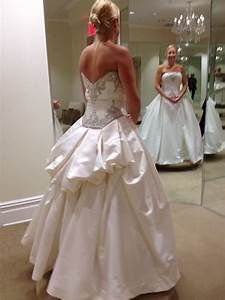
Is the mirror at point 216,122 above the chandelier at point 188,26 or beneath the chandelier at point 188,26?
beneath

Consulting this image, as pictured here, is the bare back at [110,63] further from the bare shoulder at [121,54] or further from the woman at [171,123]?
the woman at [171,123]

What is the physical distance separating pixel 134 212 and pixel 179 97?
2293 millimetres

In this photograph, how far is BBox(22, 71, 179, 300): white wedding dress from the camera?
1672mm

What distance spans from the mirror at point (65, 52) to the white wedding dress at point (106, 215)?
3.72 ft

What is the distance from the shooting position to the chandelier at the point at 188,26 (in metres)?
3.31

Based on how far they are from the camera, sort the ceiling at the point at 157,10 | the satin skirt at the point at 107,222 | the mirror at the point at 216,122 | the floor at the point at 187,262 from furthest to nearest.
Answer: the ceiling at the point at 157,10, the mirror at the point at 216,122, the floor at the point at 187,262, the satin skirt at the point at 107,222

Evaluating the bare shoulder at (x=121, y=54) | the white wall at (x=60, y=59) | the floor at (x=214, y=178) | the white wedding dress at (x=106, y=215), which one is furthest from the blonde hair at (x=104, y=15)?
the floor at (x=214, y=178)

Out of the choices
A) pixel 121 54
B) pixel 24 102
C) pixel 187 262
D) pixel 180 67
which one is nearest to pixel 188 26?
pixel 180 67

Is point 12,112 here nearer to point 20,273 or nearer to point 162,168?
point 20,273

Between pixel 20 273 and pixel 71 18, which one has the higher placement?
pixel 71 18

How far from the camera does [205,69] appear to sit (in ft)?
10.8

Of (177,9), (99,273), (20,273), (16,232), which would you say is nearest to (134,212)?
(99,273)

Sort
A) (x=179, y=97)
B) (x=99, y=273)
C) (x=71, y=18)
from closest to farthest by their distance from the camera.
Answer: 1. (x=99, y=273)
2. (x=71, y=18)
3. (x=179, y=97)

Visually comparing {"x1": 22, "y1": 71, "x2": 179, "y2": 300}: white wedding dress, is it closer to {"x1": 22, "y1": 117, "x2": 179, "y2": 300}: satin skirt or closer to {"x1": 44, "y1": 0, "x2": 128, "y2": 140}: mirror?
{"x1": 22, "y1": 117, "x2": 179, "y2": 300}: satin skirt
